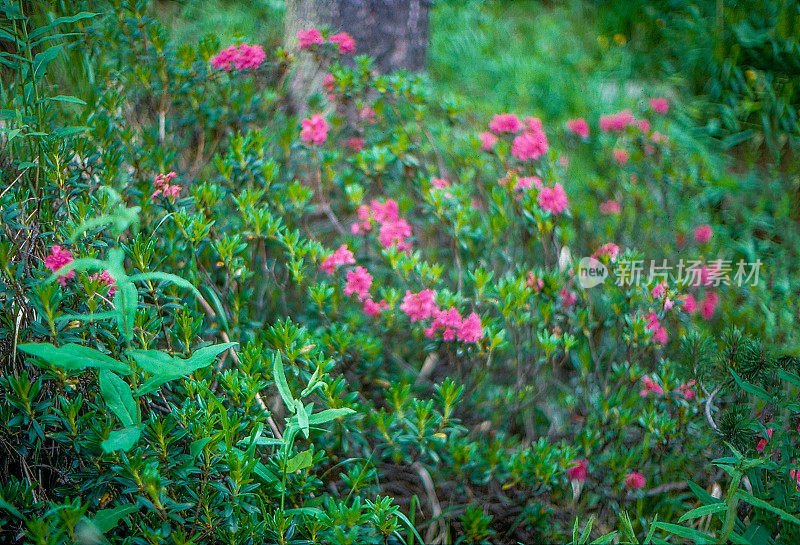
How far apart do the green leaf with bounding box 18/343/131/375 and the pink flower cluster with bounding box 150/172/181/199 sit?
75 centimetres

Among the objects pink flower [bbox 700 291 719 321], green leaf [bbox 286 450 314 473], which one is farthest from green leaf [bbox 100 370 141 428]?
pink flower [bbox 700 291 719 321]

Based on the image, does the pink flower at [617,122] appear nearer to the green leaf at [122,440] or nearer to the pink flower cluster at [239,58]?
the pink flower cluster at [239,58]

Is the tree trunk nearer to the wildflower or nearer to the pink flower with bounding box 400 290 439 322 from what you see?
the wildflower

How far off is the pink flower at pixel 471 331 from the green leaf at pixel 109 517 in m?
0.91

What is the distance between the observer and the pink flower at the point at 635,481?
1.69 meters

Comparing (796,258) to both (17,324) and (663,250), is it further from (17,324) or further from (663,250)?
(17,324)

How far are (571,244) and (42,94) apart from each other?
179cm

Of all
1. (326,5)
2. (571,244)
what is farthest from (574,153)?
(326,5)

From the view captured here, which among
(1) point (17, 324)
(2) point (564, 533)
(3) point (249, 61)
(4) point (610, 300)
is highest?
(3) point (249, 61)

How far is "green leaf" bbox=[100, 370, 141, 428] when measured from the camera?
2.97 ft

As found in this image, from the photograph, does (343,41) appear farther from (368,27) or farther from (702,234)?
(702,234)

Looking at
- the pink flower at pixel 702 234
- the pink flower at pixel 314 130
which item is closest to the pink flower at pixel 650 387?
the pink flower at pixel 702 234

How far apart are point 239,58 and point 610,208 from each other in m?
1.68

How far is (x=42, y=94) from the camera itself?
1360mm
